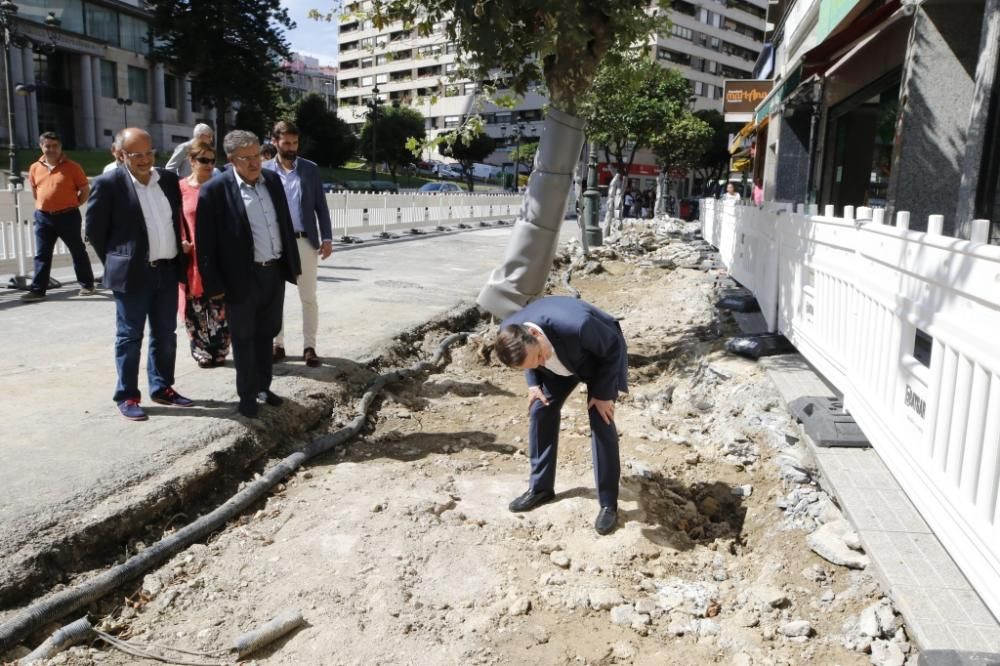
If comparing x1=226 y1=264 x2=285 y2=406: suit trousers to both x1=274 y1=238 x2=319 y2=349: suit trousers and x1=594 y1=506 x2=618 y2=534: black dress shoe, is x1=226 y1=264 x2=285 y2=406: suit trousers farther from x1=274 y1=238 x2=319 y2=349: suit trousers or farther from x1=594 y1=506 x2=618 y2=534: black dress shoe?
x1=594 y1=506 x2=618 y2=534: black dress shoe

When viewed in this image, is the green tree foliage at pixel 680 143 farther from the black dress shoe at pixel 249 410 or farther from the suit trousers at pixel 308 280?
the black dress shoe at pixel 249 410

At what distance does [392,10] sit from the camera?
649cm

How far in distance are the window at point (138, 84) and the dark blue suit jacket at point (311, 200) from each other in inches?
2490

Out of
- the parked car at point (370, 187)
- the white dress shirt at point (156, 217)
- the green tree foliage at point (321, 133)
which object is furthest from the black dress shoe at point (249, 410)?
the green tree foliage at point (321, 133)

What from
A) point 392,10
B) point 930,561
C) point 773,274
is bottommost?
point 930,561

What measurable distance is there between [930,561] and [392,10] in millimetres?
5669

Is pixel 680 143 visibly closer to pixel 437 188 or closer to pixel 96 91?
pixel 437 188

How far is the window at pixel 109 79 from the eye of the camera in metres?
58.4

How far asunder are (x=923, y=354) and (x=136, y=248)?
4.39 metres

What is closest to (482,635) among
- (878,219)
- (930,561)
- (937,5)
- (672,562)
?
(672,562)

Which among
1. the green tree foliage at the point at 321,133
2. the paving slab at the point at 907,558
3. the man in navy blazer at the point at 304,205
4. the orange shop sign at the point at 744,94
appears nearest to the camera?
the paving slab at the point at 907,558

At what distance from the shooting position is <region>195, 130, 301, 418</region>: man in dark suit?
187 inches

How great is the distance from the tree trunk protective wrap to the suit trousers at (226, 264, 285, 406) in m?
2.16

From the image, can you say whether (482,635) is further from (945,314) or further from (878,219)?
(878,219)
